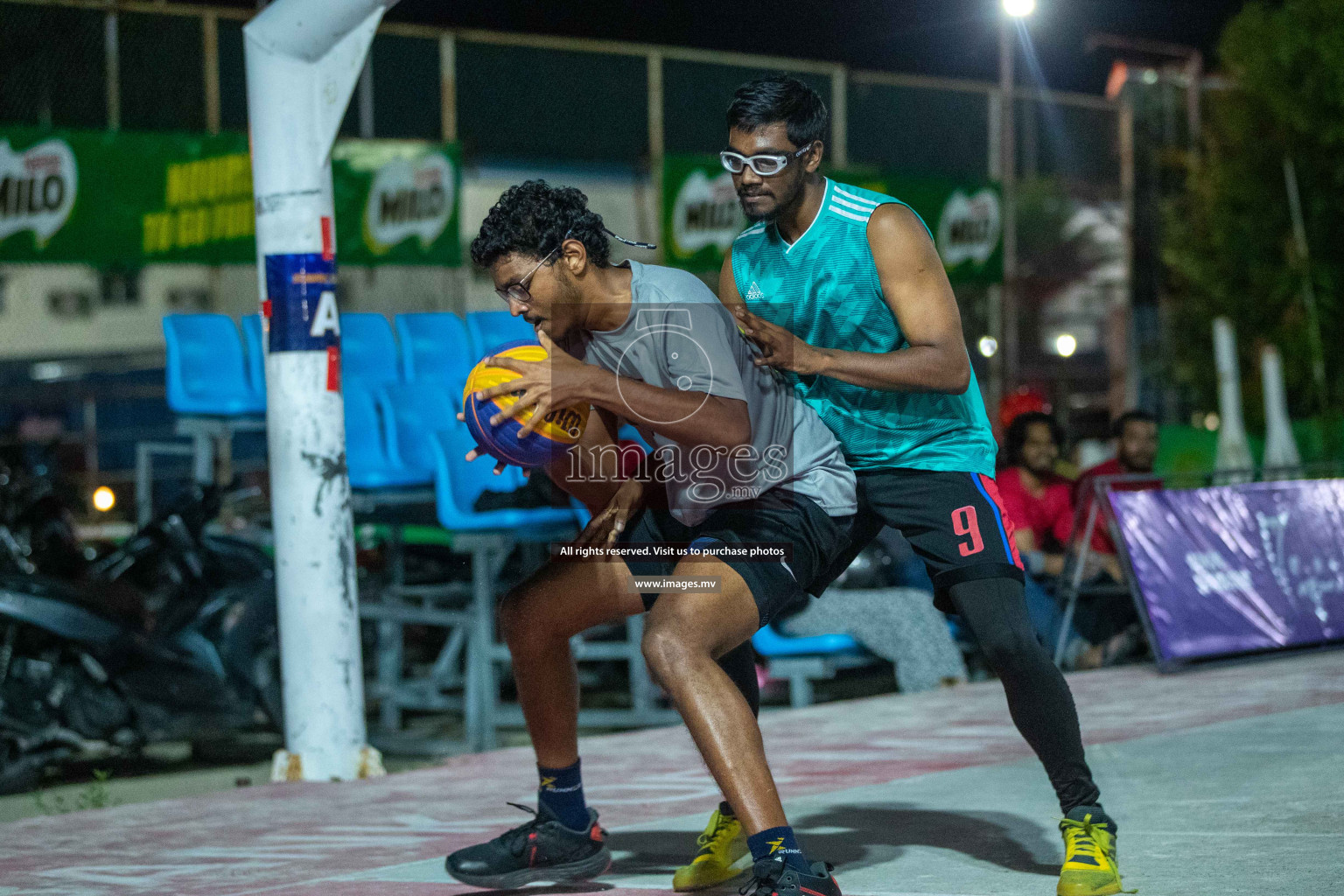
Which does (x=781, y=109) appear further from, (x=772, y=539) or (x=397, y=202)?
(x=397, y=202)

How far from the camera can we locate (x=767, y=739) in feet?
22.4

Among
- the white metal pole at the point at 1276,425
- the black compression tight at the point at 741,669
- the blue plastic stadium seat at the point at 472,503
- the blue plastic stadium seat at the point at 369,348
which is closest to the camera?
the black compression tight at the point at 741,669

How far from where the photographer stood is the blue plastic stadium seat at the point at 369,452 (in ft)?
28.0

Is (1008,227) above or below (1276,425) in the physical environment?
above

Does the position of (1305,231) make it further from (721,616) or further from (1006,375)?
(721,616)

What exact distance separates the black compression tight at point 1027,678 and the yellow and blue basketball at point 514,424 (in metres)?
1.00

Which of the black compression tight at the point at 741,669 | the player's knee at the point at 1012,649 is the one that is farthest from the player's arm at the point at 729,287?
the player's knee at the point at 1012,649

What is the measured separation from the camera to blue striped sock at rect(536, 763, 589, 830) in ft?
14.0

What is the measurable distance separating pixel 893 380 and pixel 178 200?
932cm

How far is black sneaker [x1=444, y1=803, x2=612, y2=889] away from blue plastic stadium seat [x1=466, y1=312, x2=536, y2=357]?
19.7ft

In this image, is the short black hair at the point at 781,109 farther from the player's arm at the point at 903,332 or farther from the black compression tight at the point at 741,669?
the black compression tight at the point at 741,669

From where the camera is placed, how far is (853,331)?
4082 mm

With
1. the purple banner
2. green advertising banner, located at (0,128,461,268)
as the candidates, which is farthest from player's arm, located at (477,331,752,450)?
green advertising banner, located at (0,128,461,268)

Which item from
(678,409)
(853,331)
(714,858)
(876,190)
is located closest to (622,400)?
(678,409)
